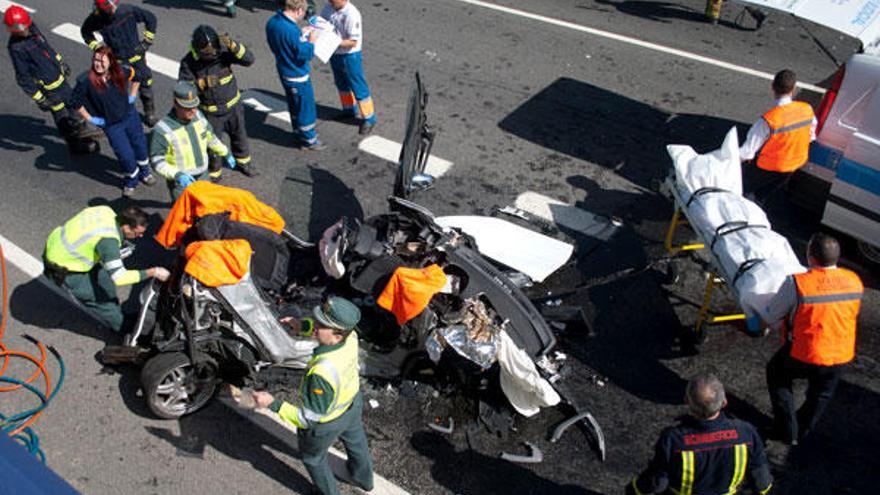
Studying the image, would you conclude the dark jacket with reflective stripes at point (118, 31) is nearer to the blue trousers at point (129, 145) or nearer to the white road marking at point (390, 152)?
the blue trousers at point (129, 145)

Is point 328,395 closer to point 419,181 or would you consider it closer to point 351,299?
point 351,299

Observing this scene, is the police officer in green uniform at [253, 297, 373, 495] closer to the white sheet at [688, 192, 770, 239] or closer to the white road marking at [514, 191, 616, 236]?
the white sheet at [688, 192, 770, 239]

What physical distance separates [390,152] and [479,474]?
4355 mm

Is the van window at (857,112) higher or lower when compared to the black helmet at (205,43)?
higher

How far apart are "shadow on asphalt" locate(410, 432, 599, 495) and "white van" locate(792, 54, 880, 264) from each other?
3615mm

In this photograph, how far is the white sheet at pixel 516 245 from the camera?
6.09 meters

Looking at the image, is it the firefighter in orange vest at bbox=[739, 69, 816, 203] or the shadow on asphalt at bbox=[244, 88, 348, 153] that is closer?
the firefighter in orange vest at bbox=[739, 69, 816, 203]

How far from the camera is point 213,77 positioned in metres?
7.08

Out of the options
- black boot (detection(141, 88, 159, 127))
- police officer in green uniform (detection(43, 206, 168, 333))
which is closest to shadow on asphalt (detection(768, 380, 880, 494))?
police officer in green uniform (detection(43, 206, 168, 333))

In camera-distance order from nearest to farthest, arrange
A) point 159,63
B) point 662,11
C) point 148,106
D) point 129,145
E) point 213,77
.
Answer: point 213,77 < point 129,145 < point 148,106 < point 159,63 < point 662,11

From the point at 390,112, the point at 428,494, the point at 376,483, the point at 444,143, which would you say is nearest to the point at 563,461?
the point at 428,494

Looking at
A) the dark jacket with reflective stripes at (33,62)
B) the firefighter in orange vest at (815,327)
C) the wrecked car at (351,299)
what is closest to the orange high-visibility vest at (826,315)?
the firefighter in orange vest at (815,327)

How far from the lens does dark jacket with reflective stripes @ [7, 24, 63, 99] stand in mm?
7516

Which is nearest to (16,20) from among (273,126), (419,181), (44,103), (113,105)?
(44,103)
